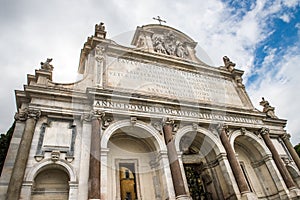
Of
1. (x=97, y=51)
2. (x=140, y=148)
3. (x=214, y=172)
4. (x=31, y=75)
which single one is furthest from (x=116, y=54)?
(x=214, y=172)

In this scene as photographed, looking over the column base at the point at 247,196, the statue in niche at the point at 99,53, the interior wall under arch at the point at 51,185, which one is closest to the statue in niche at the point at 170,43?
the statue in niche at the point at 99,53

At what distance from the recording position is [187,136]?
44.1 ft

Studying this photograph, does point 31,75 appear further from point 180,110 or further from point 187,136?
point 187,136

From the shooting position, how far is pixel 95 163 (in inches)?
355

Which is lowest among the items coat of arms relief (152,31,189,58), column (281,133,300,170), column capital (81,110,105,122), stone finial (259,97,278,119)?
column (281,133,300,170)

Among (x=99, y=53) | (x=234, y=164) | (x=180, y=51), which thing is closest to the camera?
(x=234, y=164)

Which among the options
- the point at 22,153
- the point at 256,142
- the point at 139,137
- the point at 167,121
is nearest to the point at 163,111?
the point at 167,121

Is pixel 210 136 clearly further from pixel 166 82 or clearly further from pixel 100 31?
pixel 100 31

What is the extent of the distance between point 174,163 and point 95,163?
3772 millimetres

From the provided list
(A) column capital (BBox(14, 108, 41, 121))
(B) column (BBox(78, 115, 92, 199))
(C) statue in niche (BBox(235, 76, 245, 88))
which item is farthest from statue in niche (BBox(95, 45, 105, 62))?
(C) statue in niche (BBox(235, 76, 245, 88))

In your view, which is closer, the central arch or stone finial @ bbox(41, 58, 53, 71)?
the central arch

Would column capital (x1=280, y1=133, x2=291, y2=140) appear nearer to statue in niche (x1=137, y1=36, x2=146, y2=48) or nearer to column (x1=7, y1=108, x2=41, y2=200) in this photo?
statue in niche (x1=137, y1=36, x2=146, y2=48)

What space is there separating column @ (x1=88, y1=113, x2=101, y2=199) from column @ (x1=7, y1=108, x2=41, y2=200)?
2.52 meters

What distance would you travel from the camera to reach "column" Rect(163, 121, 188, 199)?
959 cm
